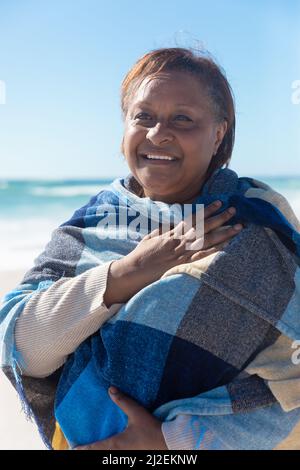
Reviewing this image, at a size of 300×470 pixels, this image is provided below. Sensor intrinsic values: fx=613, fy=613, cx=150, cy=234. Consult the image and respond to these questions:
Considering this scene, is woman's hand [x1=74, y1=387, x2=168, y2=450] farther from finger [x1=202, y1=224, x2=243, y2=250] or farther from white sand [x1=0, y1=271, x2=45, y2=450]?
white sand [x1=0, y1=271, x2=45, y2=450]

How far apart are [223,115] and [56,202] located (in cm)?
1479

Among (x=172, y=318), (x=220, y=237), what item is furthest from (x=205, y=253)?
(x=172, y=318)

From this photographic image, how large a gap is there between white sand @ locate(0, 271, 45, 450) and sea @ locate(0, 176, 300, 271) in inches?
138

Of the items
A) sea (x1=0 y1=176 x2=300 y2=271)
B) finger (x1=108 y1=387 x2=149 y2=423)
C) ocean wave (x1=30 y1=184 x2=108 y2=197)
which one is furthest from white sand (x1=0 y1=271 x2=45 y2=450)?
ocean wave (x1=30 y1=184 x2=108 y2=197)

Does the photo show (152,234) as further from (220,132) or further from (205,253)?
(220,132)

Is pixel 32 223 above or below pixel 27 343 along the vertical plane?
below

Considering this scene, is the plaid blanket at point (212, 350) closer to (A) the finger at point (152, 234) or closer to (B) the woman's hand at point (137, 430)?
(B) the woman's hand at point (137, 430)

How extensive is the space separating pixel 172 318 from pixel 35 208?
14.1m

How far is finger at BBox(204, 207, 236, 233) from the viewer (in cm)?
167

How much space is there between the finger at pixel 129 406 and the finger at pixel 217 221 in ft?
1.61

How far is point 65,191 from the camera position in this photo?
61.8ft
